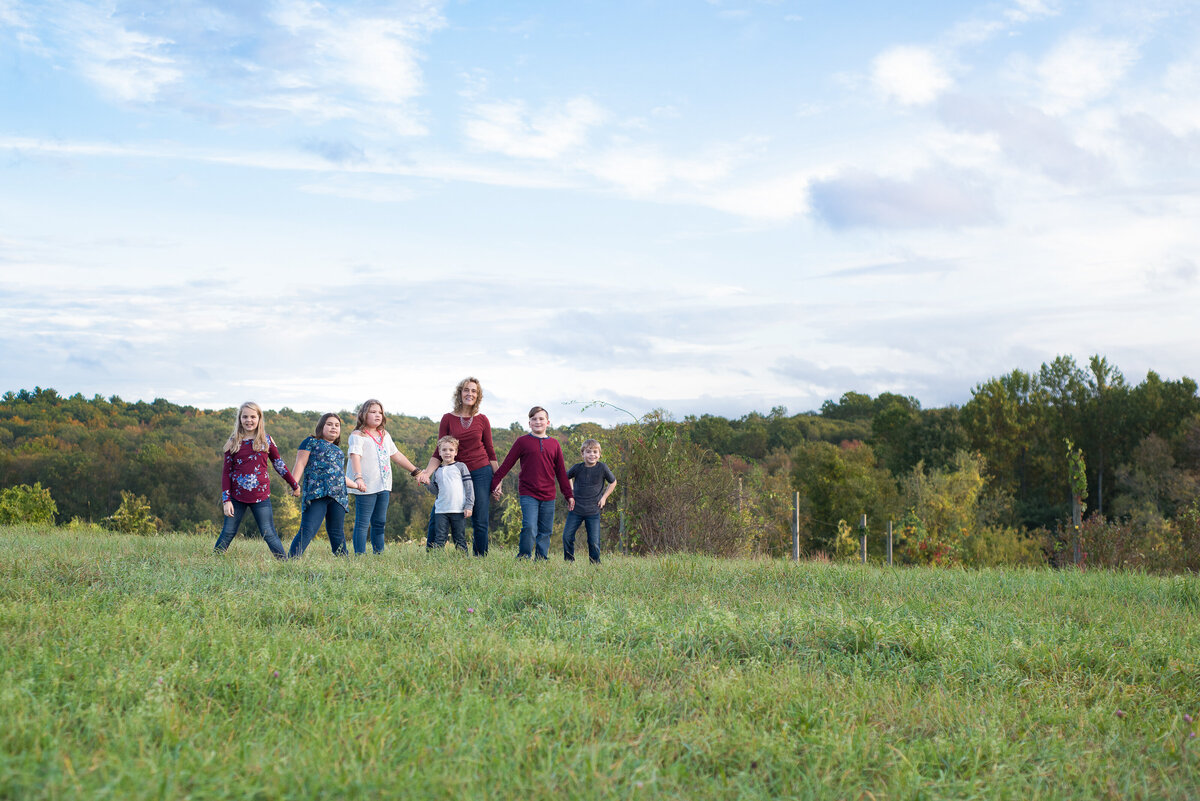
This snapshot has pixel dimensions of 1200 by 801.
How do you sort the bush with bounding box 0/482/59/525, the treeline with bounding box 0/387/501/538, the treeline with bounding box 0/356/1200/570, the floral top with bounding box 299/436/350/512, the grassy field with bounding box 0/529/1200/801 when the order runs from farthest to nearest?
the treeline with bounding box 0/387/501/538 → the treeline with bounding box 0/356/1200/570 → the bush with bounding box 0/482/59/525 → the floral top with bounding box 299/436/350/512 → the grassy field with bounding box 0/529/1200/801

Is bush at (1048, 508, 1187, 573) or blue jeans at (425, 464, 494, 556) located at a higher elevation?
blue jeans at (425, 464, 494, 556)

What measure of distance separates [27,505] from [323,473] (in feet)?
93.1

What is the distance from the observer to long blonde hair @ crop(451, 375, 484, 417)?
32.7 feet

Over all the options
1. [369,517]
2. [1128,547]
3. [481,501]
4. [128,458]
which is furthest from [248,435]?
[128,458]

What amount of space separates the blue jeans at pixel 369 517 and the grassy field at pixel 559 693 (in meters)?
2.61

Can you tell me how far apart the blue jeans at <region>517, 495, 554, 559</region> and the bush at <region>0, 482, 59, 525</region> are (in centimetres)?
2692

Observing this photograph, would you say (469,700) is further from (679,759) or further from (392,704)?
(679,759)

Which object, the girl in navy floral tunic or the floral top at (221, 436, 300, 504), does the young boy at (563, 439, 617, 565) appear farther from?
the floral top at (221, 436, 300, 504)

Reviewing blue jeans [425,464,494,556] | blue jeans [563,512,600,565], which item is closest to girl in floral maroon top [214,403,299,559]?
blue jeans [425,464,494,556]

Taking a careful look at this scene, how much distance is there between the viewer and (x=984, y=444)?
53.8 metres

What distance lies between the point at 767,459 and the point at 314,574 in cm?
5553

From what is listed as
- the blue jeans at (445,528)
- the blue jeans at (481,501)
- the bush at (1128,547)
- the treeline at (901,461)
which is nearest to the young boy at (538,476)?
the blue jeans at (481,501)

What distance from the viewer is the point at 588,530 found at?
9836 mm

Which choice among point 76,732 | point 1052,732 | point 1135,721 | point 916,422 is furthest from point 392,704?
point 916,422
